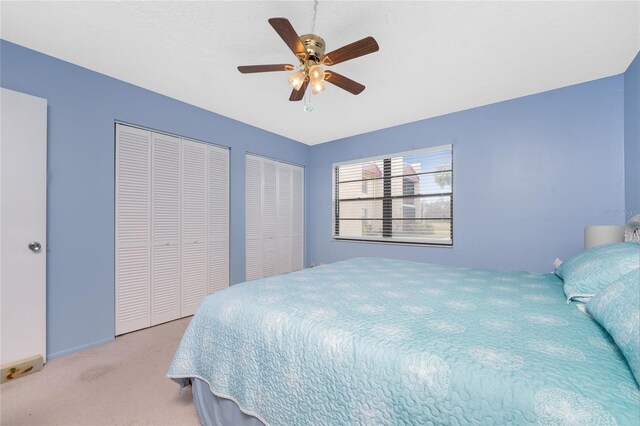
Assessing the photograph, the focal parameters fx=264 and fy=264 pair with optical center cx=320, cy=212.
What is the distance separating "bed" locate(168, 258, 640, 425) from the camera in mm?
722

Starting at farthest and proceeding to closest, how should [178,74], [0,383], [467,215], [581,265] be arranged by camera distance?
[467,215]
[178,74]
[0,383]
[581,265]

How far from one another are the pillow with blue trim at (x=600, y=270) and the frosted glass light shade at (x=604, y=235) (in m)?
0.93

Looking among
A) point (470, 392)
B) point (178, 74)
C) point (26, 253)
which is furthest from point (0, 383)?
point (470, 392)

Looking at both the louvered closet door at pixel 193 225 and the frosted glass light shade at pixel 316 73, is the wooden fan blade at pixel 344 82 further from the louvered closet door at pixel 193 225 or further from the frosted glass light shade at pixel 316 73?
the louvered closet door at pixel 193 225

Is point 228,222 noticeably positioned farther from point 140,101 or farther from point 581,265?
point 581,265

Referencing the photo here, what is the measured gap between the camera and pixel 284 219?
4.50 meters

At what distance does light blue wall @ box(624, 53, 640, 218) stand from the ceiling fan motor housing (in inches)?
106

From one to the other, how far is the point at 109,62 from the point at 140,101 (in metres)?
0.50

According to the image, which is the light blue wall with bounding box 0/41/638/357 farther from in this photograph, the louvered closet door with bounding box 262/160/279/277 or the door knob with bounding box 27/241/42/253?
the louvered closet door with bounding box 262/160/279/277

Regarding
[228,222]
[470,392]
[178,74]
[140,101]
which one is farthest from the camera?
[228,222]

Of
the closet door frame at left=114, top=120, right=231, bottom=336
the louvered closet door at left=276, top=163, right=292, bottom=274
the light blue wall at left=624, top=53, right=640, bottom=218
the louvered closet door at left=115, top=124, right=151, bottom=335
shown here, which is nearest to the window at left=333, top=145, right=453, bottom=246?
the louvered closet door at left=276, top=163, right=292, bottom=274

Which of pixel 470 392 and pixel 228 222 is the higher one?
pixel 228 222

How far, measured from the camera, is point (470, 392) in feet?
2.50

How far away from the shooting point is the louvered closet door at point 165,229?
2.92m
